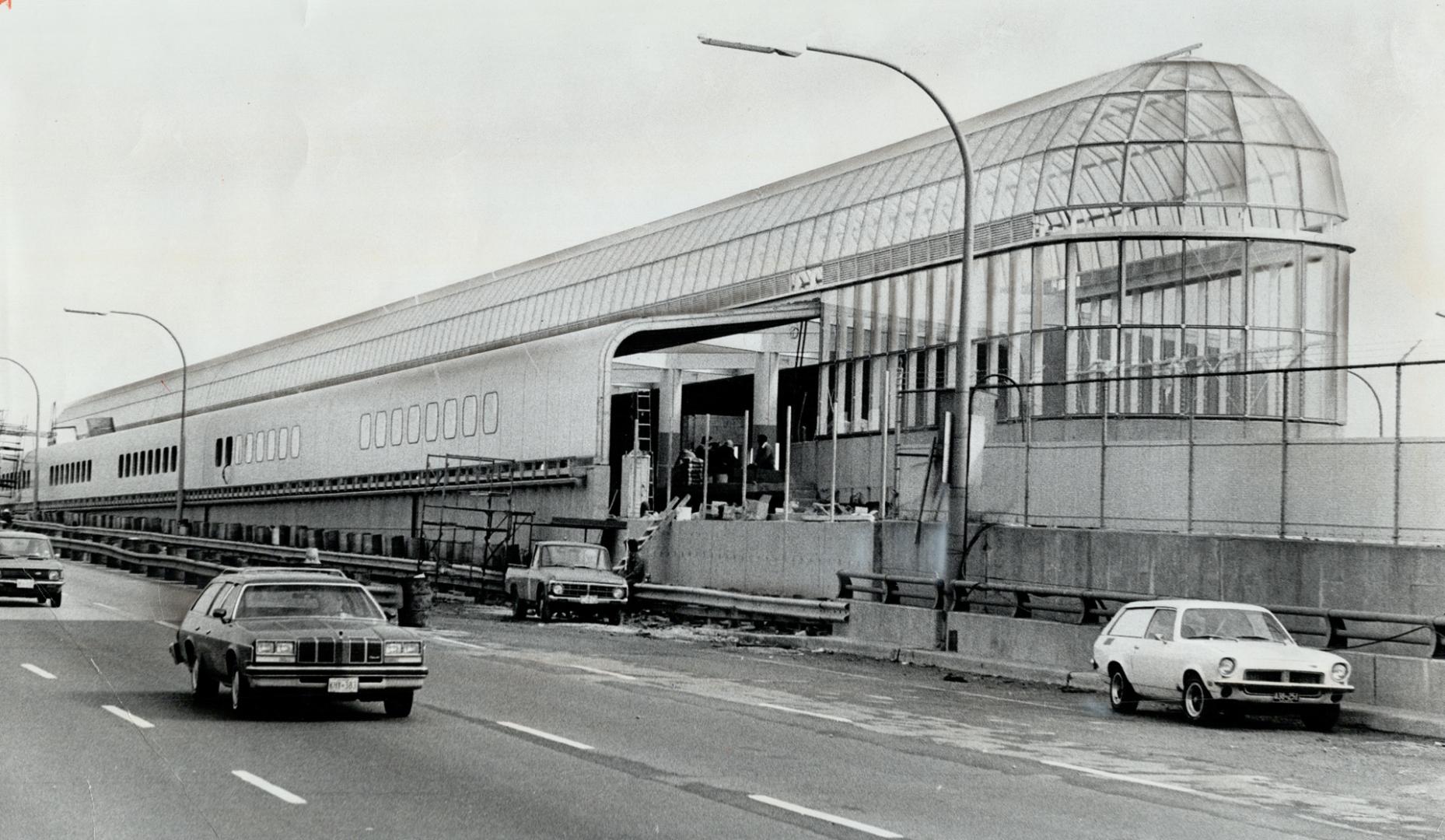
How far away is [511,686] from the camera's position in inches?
→ 771

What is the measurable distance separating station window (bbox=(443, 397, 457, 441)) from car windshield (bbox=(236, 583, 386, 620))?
41004 millimetres

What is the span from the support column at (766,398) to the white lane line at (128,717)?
3433 cm

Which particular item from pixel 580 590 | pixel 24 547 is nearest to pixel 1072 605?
pixel 580 590

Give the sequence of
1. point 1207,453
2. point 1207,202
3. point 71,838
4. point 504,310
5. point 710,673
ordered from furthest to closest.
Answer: point 504,310 → point 1207,202 → point 1207,453 → point 710,673 → point 71,838

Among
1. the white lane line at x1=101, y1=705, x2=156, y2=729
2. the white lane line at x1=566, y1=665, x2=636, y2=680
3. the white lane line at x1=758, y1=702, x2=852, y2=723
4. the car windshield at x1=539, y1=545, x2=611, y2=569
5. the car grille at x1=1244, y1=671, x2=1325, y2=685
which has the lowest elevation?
the white lane line at x1=566, y1=665, x2=636, y2=680

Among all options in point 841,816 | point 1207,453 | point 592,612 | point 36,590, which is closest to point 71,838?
point 841,816

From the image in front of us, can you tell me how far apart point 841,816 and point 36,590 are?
1126 inches

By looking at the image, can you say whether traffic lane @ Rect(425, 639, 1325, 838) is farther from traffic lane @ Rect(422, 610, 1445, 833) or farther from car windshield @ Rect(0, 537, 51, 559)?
car windshield @ Rect(0, 537, 51, 559)

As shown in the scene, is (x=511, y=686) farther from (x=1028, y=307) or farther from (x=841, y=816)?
(x=1028, y=307)

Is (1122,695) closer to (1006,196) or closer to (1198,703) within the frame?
(1198,703)

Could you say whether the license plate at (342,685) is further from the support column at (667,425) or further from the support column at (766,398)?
the support column at (667,425)

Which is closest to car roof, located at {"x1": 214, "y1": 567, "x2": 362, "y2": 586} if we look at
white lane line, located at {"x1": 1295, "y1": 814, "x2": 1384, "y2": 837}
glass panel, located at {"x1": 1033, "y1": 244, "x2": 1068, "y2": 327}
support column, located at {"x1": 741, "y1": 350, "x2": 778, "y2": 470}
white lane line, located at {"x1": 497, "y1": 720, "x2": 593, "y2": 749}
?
white lane line, located at {"x1": 497, "y1": 720, "x2": 593, "y2": 749}

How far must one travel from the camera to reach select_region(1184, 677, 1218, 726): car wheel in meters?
17.6

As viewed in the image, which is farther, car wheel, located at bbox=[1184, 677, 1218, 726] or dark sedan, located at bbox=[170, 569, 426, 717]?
car wheel, located at bbox=[1184, 677, 1218, 726]
